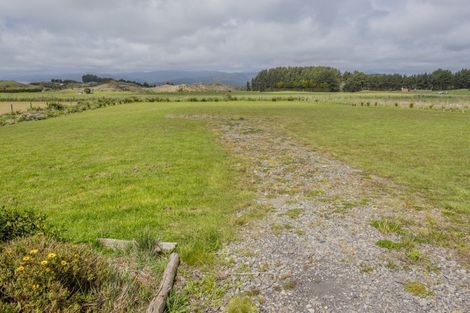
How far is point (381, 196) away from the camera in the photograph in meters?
9.55

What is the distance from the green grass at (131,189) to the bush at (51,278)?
72.4 inches

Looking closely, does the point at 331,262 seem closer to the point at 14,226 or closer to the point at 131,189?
the point at 14,226

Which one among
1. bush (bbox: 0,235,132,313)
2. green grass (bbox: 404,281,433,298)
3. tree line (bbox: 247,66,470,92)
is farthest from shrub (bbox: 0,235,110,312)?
tree line (bbox: 247,66,470,92)

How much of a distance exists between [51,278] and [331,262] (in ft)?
14.9

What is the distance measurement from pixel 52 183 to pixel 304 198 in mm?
8828

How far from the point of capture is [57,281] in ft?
12.5

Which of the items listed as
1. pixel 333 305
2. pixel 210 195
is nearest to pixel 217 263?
pixel 333 305


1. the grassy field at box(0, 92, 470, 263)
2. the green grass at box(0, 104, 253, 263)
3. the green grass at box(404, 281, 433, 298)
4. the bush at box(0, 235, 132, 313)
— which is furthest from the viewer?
the grassy field at box(0, 92, 470, 263)

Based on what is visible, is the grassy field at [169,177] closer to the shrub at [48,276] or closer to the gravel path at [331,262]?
the gravel path at [331,262]

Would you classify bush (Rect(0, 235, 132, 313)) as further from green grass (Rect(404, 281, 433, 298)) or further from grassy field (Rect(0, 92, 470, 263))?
green grass (Rect(404, 281, 433, 298))

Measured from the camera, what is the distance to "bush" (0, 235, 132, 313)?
11.7 ft

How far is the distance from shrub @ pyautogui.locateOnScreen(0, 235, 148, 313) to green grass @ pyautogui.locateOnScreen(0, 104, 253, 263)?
1.69m

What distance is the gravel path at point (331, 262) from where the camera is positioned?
15.3 feet

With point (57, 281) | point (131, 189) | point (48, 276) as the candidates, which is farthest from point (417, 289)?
point (131, 189)
